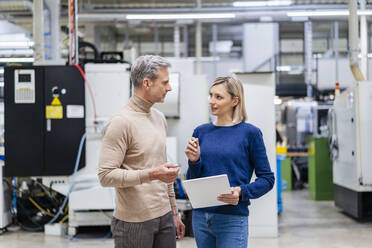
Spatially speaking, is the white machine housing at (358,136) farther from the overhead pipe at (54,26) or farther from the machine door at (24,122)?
A: the overhead pipe at (54,26)

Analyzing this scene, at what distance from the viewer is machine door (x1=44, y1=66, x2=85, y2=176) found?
4.85m

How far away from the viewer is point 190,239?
4730 mm

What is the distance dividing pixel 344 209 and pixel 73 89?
4040 millimetres

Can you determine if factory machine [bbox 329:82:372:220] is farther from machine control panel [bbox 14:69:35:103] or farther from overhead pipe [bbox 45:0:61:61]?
overhead pipe [bbox 45:0:61:61]

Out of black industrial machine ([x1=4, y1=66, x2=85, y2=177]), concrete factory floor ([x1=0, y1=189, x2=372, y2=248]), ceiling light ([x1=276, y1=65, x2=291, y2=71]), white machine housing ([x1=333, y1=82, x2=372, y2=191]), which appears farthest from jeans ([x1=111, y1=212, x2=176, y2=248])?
ceiling light ([x1=276, y1=65, x2=291, y2=71])

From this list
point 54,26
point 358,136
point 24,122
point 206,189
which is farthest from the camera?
point 54,26

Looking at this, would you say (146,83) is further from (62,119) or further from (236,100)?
(62,119)

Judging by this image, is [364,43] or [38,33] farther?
[364,43]

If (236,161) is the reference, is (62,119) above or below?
above

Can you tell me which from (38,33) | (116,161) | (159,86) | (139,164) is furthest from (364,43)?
(116,161)

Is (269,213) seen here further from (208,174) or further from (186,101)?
(208,174)

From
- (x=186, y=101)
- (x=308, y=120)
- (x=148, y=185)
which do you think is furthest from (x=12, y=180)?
(x=308, y=120)

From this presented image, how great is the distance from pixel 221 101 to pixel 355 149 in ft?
13.7

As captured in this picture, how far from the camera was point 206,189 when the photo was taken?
1.77 meters
